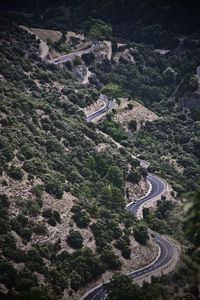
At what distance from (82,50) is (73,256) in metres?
111

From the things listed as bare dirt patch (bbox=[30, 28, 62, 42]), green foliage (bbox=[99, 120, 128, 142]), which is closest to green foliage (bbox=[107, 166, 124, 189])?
green foliage (bbox=[99, 120, 128, 142])

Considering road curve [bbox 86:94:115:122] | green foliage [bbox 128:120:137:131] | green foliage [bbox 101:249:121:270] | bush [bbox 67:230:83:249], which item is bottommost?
green foliage [bbox 128:120:137:131]

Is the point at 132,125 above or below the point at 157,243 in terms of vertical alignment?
below

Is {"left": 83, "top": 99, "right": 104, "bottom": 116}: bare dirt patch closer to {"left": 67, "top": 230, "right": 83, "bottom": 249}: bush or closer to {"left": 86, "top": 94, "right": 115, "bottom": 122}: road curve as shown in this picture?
{"left": 86, "top": 94, "right": 115, "bottom": 122}: road curve

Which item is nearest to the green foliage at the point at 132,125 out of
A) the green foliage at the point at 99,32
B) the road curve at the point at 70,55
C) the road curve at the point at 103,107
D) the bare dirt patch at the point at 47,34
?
the road curve at the point at 103,107

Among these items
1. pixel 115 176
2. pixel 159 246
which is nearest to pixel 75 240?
pixel 159 246

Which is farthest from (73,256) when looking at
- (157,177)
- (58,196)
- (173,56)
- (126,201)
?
A: (173,56)

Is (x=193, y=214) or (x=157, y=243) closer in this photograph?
(x=193, y=214)

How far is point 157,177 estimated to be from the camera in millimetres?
124500

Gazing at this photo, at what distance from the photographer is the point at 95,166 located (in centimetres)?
11219

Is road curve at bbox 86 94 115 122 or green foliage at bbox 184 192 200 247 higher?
green foliage at bbox 184 192 200 247

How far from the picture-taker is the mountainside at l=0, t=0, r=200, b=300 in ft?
243

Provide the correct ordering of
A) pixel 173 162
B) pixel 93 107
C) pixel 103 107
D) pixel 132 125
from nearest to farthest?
1. pixel 173 162
2. pixel 132 125
3. pixel 93 107
4. pixel 103 107

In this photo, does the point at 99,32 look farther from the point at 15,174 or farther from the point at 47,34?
the point at 15,174
